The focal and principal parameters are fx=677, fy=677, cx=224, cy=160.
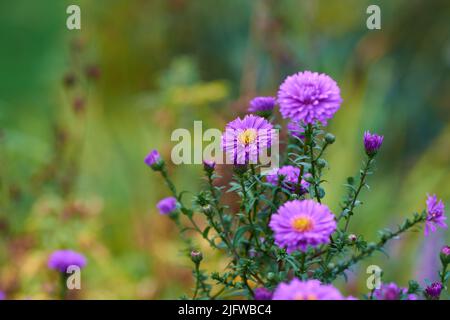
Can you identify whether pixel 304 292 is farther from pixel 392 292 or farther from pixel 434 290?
pixel 434 290

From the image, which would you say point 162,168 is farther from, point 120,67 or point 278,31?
point 120,67

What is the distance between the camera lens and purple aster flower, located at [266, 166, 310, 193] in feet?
2.44

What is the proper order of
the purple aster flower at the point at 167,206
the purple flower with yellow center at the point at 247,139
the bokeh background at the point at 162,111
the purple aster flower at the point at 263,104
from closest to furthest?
the purple flower with yellow center at the point at 247,139 < the purple aster flower at the point at 263,104 < the purple aster flower at the point at 167,206 < the bokeh background at the point at 162,111

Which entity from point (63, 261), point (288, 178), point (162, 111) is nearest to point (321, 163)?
point (288, 178)

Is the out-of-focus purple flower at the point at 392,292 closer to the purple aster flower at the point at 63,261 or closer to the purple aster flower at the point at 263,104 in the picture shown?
the purple aster flower at the point at 263,104

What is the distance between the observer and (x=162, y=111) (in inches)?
69.6

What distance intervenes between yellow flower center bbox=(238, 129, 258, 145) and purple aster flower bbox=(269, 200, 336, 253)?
0.09 meters

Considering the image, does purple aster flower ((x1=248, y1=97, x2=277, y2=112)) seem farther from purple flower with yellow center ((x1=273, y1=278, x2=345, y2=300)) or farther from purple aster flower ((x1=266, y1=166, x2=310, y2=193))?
purple flower with yellow center ((x1=273, y1=278, x2=345, y2=300))

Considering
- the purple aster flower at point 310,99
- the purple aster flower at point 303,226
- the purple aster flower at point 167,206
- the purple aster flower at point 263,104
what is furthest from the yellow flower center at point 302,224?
the purple aster flower at point 167,206

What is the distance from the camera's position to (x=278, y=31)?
1809mm

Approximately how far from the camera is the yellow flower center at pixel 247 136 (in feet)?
2.22

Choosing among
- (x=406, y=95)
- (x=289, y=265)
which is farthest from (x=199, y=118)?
(x=289, y=265)

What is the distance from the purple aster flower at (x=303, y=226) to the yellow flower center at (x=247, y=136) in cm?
9

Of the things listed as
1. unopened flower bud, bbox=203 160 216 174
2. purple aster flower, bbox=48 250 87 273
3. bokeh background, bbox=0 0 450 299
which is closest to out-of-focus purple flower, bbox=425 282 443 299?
unopened flower bud, bbox=203 160 216 174
